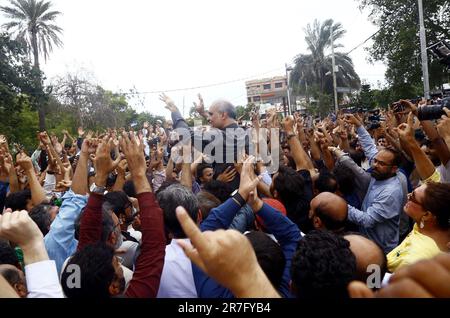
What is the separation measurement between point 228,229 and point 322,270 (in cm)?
48

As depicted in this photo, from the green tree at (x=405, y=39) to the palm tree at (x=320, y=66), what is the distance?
42.3 ft

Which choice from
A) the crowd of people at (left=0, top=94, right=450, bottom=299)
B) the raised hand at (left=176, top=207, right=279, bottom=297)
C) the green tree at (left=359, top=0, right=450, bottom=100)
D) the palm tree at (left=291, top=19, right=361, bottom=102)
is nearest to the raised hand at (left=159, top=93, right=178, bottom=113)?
the crowd of people at (left=0, top=94, right=450, bottom=299)

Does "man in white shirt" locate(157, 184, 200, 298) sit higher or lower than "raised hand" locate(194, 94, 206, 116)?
lower

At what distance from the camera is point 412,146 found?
305 centimetres

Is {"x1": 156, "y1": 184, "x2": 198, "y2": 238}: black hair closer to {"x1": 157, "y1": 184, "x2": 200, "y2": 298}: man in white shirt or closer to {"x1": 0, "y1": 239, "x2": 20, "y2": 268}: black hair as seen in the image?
{"x1": 157, "y1": 184, "x2": 200, "y2": 298}: man in white shirt

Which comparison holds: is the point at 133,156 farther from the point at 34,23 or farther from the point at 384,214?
the point at 34,23

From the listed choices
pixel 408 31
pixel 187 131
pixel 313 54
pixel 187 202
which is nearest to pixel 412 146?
pixel 187 202

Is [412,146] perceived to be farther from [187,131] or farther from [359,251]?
[187,131]

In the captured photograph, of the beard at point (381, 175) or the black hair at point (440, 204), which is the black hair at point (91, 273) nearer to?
the black hair at point (440, 204)

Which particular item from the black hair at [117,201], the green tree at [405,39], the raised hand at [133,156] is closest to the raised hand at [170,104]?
the black hair at [117,201]

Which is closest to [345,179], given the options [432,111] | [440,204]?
[432,111]

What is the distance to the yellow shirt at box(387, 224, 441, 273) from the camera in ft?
6.75

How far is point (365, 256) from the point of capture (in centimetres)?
188
